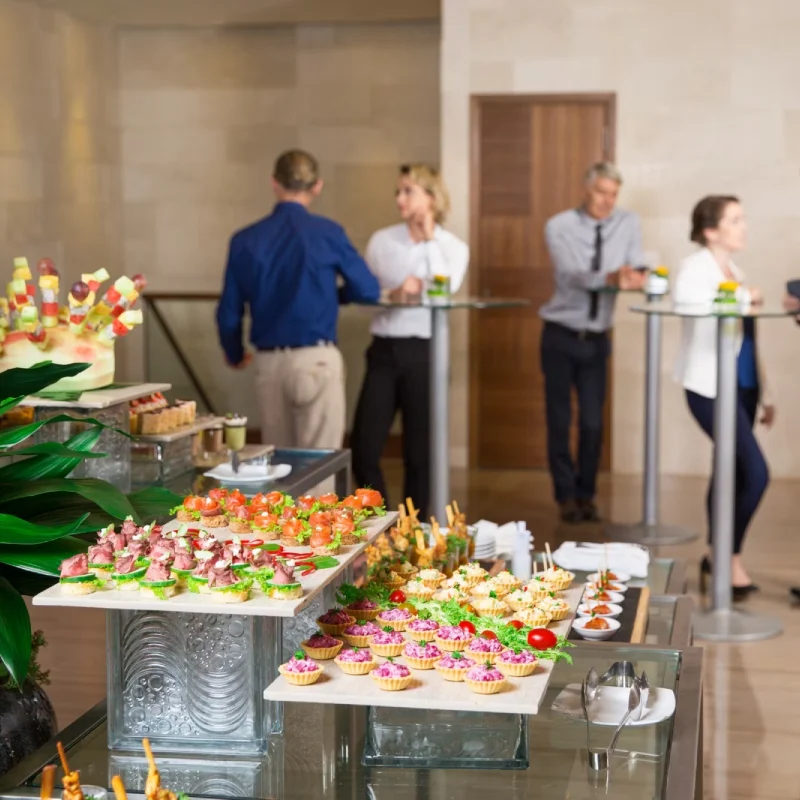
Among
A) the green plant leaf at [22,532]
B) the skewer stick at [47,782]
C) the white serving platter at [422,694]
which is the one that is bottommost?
the skewer stick at [47,782]

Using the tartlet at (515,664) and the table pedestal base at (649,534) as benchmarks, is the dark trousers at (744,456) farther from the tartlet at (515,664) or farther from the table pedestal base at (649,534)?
the tartlet at (515,664)

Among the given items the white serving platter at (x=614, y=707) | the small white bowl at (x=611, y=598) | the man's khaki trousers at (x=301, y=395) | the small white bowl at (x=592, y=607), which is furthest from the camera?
the man's khaki trousers at (x=301, y=395)

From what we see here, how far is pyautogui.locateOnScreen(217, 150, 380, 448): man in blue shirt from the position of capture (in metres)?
5.41

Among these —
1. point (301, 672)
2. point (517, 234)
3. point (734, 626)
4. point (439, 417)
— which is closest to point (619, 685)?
point (301, 672)

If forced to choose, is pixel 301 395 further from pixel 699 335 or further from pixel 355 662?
pixel 355 662

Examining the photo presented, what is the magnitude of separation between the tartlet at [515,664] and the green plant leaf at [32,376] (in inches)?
43.0

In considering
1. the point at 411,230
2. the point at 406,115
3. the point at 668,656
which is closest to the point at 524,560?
the point at 668,656

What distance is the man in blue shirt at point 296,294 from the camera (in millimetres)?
5406

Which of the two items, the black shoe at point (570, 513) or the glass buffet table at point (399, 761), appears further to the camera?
A: the black shoe at point (570, 513)

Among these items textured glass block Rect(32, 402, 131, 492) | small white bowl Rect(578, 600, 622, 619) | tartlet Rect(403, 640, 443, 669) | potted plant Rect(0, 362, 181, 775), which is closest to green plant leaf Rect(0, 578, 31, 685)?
potted plant Rect(0, 362, 181, 775)

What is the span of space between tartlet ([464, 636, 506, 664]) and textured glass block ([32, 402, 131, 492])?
1.54m

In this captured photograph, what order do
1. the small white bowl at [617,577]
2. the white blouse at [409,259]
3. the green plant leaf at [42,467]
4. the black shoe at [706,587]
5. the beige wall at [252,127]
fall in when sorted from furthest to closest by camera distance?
the beige wall at [252,127]
the white blouse at [409,259]
the black shoe at [706,587]
the small white bowl at [617,577]
the green plant leaf at [42,467]

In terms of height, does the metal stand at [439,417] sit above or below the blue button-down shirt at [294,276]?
below

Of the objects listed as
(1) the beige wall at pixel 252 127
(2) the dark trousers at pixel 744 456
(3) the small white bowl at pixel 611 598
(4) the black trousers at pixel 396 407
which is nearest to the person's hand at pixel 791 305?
(2) the dark trousers at pixel 744 456
